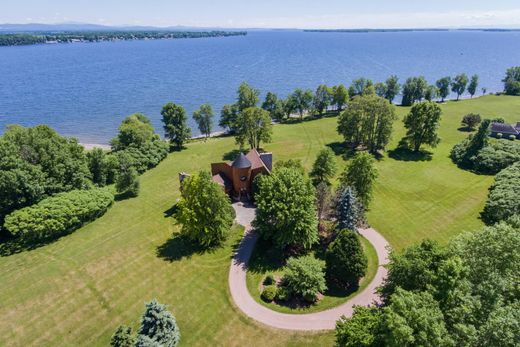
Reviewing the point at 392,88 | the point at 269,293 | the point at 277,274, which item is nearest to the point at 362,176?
the point at 277,274

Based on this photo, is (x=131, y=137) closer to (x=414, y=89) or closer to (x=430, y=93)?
(x=414, y=89)

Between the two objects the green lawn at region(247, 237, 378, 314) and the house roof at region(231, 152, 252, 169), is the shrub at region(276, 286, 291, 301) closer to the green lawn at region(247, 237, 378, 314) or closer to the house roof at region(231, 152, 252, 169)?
the green lawn at region(247, 237, 378, 314)

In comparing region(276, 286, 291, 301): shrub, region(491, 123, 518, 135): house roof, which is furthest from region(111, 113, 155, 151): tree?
region(491, 123, 518, 135): house roof

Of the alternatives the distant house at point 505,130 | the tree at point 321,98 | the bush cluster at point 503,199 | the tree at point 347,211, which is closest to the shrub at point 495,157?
the bush cluster at point 503,199

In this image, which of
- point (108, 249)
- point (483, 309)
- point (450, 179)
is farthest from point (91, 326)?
point (450, 179)

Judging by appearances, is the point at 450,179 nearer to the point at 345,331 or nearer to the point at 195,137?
the point at 345,331

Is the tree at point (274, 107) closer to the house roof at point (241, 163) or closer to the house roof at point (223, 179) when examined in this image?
the house roof at point (223, 179)
